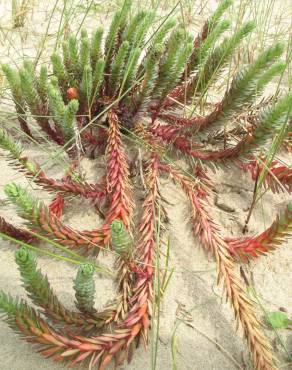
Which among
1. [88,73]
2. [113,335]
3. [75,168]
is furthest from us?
[75,168]

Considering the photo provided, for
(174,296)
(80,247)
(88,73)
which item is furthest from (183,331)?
(88,73)

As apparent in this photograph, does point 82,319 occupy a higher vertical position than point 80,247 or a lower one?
lower

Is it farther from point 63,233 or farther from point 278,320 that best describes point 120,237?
point 278,320

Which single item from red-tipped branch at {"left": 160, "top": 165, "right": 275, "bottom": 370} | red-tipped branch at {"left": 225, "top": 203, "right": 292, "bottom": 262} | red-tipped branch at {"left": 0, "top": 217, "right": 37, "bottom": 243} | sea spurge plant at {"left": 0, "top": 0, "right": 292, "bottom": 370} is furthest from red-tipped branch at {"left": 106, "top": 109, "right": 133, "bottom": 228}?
red-tipped branch at {"left": 225, "top": 203, "right": 292, "bottom": 262}

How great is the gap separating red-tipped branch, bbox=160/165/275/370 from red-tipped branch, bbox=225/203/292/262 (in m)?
0.04

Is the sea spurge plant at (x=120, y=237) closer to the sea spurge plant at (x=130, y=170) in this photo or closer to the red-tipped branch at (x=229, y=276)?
the sea spurge plant at (x=130, y=170)

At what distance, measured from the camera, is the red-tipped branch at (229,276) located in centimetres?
129

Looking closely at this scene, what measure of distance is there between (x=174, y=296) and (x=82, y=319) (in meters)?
0.39

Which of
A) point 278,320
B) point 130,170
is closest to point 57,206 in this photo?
point 130,170

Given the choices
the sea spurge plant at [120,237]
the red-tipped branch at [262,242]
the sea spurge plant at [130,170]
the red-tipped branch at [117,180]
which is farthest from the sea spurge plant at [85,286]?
the red-tipped branch at [262,242]

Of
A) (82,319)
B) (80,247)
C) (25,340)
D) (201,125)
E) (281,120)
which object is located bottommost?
(25,340)

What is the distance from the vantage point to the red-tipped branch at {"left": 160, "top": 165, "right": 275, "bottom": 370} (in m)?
1.29

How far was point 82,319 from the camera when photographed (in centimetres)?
131

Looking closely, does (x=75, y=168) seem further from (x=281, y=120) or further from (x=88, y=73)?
(x=281, y=120)
